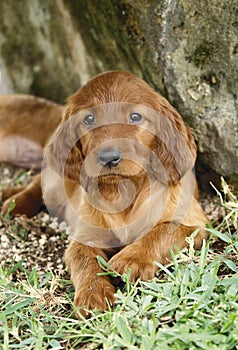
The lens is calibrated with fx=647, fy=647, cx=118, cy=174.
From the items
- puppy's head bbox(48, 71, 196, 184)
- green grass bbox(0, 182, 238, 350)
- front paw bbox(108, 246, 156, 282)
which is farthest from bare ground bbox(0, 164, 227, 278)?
puppy's head bbox(48, 71, 196, 184)

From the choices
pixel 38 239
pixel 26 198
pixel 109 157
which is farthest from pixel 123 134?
pixel 26 198

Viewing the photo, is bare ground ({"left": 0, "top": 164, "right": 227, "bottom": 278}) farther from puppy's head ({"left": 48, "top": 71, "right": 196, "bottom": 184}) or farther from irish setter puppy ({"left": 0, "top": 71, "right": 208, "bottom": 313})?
puppy's head ({"left": 48, "top": 71, "right": 196, "bottom": 184})

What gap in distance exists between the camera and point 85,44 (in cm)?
517

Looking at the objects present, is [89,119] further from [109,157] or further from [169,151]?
[169,151]

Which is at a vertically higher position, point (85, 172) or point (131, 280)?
point (85, 172)

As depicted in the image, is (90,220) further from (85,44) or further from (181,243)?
(85,44)

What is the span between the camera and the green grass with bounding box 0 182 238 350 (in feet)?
9.48

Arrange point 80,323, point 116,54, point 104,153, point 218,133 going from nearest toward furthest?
point 80,323, point 104,153, point 218,133, point 116,54

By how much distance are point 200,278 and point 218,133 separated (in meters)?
1.23

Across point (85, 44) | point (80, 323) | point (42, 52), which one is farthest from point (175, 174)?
point (42, 52)

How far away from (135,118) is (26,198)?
1.52 m

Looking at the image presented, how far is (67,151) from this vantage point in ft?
12.7

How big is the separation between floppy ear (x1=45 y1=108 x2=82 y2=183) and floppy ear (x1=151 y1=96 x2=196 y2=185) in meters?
0.47

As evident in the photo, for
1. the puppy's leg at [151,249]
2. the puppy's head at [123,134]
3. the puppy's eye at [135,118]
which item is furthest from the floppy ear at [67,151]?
Answer: the puppy's leg at [151,249]
